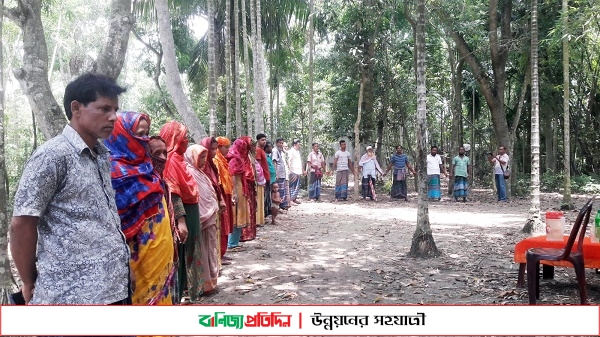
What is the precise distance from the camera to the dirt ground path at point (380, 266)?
4715mm

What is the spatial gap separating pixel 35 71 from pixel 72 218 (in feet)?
10.6

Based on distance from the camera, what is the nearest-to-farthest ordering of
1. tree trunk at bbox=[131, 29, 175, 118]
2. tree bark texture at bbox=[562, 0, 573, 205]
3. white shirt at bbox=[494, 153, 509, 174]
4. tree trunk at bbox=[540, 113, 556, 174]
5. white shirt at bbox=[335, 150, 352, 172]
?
1. tree bark texture at bbox=[562, 0, 573, 205]
2. white shirt at bbox=[494, 153, 509, 174]
3. white shirt at bbox=[335, 150, 352, 172]
4. tree trunk at bbox=[131, 29, 175, 118]
5. tree trunk at bbox=[540, 113, 556, 174]

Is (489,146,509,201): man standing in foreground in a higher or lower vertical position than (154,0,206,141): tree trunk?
lower

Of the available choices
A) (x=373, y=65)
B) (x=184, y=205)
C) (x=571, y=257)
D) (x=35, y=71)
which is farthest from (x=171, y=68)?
(x=373, y=65)

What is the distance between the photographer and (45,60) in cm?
471

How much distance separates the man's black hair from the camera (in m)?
2.23

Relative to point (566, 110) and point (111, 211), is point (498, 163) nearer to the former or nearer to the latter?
point (566, 110)

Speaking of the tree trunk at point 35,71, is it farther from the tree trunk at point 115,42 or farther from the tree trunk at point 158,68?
the tree trunk at point 158,68

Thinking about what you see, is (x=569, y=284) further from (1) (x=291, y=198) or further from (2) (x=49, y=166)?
(1) (x=291, y=198)

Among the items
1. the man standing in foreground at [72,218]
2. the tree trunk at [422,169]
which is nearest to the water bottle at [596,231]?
the tree trunk at [422,169]

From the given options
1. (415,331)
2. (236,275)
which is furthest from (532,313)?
(236,275)

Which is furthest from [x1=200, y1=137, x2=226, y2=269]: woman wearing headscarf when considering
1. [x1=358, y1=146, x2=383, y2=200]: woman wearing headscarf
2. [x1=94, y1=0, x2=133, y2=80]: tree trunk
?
[x1=358, y1=146, x2=383, y2=200]: woman wearing headscarf

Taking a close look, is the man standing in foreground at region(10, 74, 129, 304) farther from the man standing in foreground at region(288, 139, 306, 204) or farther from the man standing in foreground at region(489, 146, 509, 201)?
the man standing in foreground at region(489, 146, 509, 201)

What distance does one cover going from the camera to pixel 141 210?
308cm
